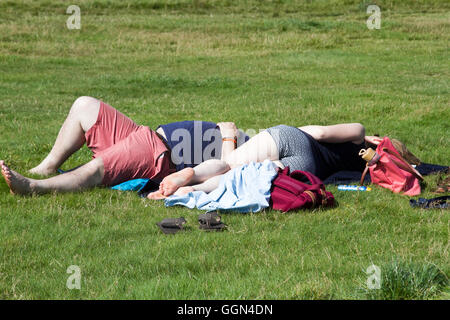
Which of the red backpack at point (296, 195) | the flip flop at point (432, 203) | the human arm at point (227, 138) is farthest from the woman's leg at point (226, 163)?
the flip flop at point (432, 203)

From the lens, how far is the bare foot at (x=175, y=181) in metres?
6.90

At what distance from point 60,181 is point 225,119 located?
5.16 meters

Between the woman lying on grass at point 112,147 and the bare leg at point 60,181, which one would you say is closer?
the bare leg at point 60,181

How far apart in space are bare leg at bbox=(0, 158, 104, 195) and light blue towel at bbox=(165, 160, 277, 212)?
3.08ft

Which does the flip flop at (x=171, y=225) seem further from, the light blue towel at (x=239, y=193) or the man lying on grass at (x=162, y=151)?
the man lying on grass at (x=162, y=151)

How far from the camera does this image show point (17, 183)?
652cm

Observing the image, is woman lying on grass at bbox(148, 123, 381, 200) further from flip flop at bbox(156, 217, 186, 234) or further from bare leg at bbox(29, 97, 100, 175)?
bare leg at bbox(29, 97, 100, 175)

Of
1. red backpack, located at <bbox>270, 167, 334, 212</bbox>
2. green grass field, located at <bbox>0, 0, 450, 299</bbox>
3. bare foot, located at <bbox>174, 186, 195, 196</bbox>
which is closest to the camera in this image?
green grass field, located at <bbox>0, 0, 450, 299</bbox>

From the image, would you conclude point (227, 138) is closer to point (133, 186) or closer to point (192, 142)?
point (192, 142)

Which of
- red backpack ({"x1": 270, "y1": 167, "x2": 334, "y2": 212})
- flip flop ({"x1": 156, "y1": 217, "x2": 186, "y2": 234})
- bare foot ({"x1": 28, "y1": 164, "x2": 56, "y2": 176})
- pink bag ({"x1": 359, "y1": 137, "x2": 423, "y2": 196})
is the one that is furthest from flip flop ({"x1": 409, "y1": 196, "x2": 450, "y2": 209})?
bare foot ({"x1": 28, "y1": 164, "x2": 56, "y2": 176})

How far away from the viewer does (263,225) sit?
5.97m

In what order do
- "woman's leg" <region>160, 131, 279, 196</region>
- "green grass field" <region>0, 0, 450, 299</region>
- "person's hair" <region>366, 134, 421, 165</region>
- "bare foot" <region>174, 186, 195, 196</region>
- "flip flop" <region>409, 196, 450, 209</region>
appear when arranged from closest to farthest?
"green grass field" <region>0, 0, 450, 299</region> < "flip flop" <region>409, 196, 450, 209</region> < "bare foot" <region>174, 186, 195, 196</region> < "woman's leg" <region>160, 131, 279, 196</region> < "person's hair" <region>366, 134, 421, 165</region>

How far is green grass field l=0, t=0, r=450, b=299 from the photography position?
15.3 ft

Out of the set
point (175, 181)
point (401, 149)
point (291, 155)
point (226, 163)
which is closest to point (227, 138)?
point (226, 163)
